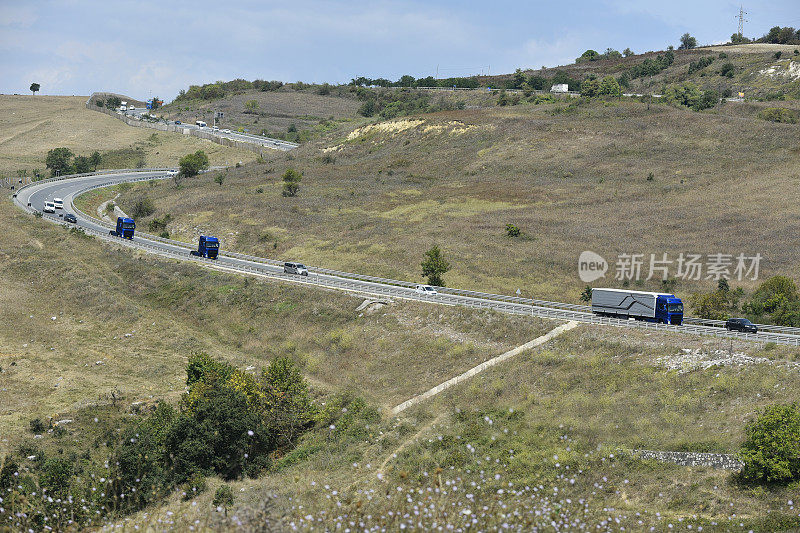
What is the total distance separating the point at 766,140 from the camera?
123 m

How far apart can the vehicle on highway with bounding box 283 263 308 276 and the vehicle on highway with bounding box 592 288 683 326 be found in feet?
102

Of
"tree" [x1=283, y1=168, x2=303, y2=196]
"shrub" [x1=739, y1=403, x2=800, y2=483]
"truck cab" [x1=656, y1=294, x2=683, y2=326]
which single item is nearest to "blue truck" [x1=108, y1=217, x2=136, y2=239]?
"tree" [x1=283, y1=168, x2=303, y2=196]

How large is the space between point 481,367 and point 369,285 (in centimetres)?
2250

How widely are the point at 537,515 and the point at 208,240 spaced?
2783 inches

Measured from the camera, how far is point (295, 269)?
259 ft

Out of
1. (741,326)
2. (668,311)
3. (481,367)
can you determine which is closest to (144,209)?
(481,367)

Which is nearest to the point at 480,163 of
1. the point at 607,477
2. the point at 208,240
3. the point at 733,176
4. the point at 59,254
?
the point at 733,176

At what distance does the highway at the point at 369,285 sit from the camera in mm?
52656

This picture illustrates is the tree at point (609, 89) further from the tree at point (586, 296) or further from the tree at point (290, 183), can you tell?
the tree at point (586, 296)

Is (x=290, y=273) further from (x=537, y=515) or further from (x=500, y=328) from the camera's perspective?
(x=537, y=515)

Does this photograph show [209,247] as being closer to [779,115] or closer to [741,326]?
[741,326]

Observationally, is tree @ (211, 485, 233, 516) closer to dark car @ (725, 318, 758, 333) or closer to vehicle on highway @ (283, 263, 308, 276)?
dark car @ (725, 318, 758, 333)

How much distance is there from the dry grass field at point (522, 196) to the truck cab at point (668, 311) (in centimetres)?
1671

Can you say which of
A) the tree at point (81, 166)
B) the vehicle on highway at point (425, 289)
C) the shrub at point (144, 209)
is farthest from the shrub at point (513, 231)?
the tree at point (81, 166)
